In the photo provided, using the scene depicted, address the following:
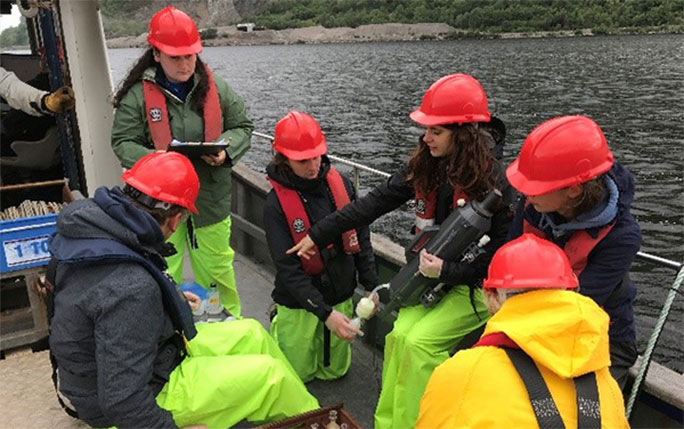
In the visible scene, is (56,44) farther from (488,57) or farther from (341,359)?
(488,57)

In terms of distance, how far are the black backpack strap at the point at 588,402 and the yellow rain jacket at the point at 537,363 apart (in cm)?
2

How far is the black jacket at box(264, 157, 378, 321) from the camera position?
327 centimetres

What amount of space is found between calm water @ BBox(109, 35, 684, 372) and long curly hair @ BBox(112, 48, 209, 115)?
1.03 metres

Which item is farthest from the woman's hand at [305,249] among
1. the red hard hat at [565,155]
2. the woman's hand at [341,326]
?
the red hard hat at [565,155]

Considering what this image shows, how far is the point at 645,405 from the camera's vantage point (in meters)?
2.68

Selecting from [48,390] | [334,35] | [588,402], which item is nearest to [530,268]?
[588,402]

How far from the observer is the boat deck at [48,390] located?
3191 millimetres

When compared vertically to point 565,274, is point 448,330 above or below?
below

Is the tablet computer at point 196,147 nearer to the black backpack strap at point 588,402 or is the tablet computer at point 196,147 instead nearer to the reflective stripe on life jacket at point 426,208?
the reflective stripe on life jacket at point 426,208

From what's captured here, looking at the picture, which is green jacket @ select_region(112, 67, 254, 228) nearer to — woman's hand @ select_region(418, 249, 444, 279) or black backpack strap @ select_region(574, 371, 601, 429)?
woman's hand @ select_region(418, 249, 444, 279)

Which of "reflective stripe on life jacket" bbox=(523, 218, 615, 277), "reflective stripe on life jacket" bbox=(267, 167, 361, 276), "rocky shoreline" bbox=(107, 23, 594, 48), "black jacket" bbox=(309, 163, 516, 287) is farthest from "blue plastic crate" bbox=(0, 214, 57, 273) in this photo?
"rocky shoreline" bbox=(107, 23, 594, 48)

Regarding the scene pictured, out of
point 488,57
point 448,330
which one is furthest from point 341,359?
point 488,57

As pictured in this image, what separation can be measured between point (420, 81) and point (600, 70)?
12.3 m

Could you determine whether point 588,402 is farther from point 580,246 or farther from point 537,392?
point 580,246
